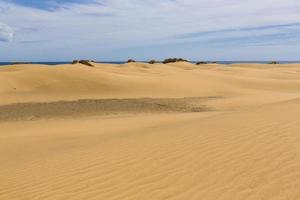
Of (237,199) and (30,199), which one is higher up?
(237,199)

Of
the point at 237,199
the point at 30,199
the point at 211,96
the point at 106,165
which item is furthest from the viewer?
the point at 211,96

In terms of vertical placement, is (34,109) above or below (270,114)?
below

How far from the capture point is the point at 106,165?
7324 millimetres

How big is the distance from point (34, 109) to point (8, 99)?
3740mm

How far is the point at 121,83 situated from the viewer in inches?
1056

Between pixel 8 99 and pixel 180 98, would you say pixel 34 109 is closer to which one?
pixel 8 99

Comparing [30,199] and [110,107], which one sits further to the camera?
[110,107]

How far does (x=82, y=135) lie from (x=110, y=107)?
7781 mm

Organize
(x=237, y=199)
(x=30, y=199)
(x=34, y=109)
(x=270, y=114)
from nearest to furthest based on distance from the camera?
(x=237, y=199) → (x=30, y=199) → (x=270, y=114) → (x=34, y=109)

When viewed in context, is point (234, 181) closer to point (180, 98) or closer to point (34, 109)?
point (34, 109)

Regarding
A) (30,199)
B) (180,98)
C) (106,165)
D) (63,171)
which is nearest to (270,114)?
(106,165)

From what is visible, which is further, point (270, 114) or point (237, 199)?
point (270, 114)

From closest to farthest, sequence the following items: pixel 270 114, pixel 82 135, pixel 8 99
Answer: pixel 270 114 < pixel 82 135 < pixel 8 99

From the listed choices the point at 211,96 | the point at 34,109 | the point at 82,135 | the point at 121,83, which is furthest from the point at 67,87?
the point at 82,135
